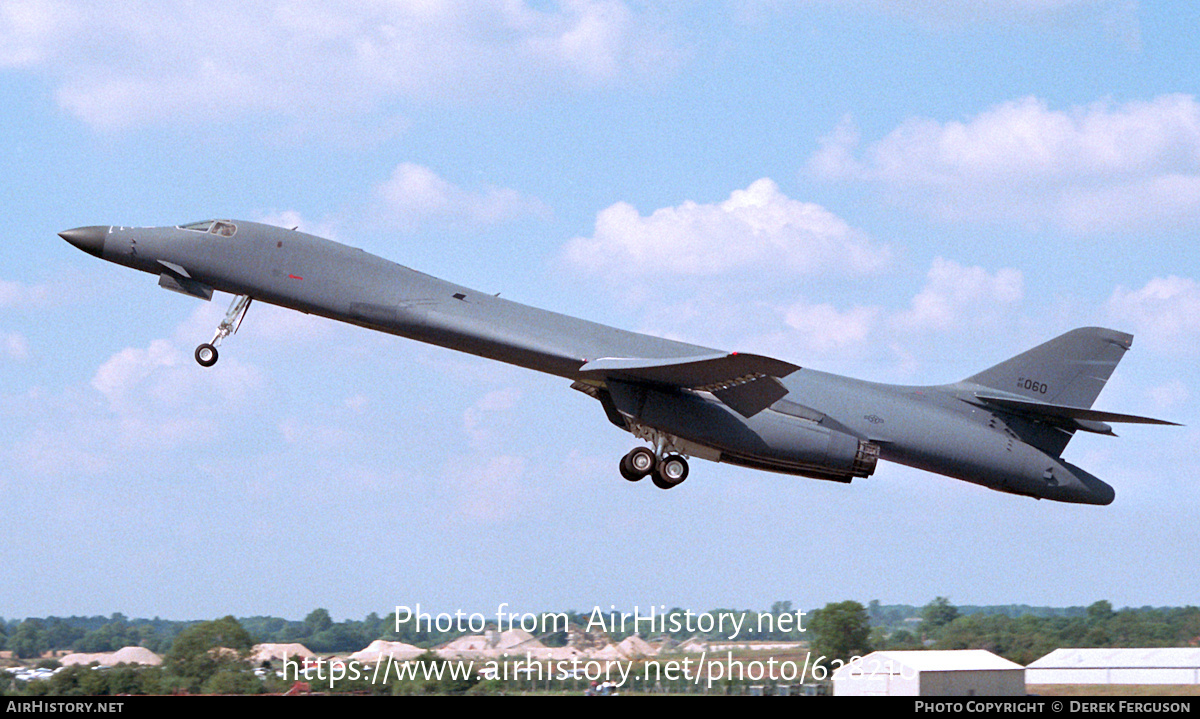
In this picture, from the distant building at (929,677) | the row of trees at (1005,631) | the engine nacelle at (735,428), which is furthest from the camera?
the row of trees at (1005,631)

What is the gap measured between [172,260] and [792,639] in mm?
13129

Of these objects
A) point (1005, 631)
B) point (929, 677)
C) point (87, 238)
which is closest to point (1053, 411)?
point (929, 677)

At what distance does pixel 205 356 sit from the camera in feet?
68.3

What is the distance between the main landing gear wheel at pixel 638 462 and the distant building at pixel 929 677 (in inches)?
192

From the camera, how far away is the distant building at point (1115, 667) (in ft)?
74.7

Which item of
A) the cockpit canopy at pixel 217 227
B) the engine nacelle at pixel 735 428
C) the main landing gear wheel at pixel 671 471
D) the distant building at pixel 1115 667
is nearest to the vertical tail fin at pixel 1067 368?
the engine nacelle at pixel 735 428

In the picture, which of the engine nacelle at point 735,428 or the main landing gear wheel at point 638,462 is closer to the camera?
the engine nacelle at point 735,428

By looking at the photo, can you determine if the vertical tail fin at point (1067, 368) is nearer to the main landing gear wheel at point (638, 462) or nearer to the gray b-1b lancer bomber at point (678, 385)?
the gray b-1b lancer bomber at point (678, 385)

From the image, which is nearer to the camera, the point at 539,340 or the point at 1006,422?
the point at 539,340

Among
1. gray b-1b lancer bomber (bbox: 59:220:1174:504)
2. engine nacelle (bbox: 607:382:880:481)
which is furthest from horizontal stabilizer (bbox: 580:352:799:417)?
engine nacelle (bbox: 607:382:880:481)

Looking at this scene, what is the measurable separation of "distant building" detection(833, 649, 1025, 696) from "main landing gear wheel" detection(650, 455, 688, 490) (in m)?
4.39
